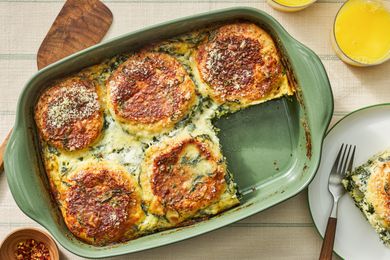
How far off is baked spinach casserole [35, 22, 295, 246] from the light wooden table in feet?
1.08

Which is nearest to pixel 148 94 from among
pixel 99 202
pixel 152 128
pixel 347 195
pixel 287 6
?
pixel 152 128

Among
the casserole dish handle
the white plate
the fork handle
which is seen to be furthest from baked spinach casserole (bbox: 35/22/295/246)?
the fork handle

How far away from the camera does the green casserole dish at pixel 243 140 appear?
314 cm

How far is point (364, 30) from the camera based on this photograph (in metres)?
3.59

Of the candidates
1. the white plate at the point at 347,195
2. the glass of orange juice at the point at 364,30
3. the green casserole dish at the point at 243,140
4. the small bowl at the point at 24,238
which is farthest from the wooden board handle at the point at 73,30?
the white plate at the point at 347,195

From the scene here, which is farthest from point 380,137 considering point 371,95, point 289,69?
point 289,69

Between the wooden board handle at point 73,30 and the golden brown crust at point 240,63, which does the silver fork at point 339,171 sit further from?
the wooden board handle at point 73,30

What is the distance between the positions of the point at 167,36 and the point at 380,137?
156 cm

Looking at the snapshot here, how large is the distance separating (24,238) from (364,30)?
2671 mm

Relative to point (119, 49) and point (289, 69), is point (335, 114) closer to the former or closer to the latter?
point (289, 69)

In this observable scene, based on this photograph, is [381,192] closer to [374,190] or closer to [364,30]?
[374,190]

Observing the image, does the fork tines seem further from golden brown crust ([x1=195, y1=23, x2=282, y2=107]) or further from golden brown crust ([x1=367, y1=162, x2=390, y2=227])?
golden brown crust ([x1=195, y1=23, x2=282, y2=107])

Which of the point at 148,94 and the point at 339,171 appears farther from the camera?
the point at 339,171

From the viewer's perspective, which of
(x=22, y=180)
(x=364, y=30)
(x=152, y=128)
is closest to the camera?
(x=22, y=180)
